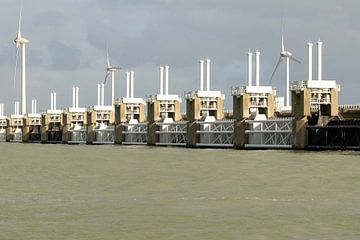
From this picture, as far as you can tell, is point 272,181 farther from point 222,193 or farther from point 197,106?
point 197,106

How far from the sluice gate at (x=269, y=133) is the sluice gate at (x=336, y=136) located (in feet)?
14.9

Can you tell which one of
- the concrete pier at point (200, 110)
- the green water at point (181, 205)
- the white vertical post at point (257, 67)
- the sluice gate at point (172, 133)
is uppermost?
the white vertical post at point (257, 67)

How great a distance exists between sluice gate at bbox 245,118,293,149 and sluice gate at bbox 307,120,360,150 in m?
4.55

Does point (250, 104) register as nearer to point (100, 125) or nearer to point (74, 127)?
point (100, 125)

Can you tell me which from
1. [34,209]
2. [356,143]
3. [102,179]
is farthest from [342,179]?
[356,143]

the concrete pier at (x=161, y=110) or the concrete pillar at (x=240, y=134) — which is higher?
the concrete pier at (x=161, y=110)

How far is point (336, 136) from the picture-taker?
9969 cm

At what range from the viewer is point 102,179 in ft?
157

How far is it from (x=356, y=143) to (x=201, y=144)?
3593cm

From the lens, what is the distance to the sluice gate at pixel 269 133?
108 metres

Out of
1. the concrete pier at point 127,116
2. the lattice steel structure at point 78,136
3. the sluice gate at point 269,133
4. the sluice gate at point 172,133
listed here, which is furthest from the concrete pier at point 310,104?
the lattice steel structure at point 78,136

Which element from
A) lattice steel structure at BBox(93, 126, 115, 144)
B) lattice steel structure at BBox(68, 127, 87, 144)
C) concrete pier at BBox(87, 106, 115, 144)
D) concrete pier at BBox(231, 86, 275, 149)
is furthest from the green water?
lattice steel structure at BBox(68, 127, 87, 144)

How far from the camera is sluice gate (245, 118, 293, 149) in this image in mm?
108000

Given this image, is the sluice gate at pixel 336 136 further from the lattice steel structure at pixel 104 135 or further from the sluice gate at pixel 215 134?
the lattice steel structure at pixel 104 135
